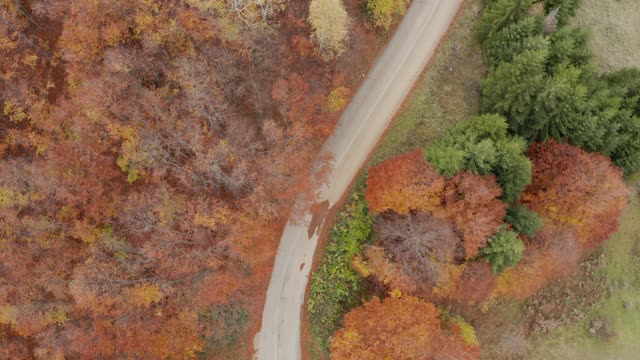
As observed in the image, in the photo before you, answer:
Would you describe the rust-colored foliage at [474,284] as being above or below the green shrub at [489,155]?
below

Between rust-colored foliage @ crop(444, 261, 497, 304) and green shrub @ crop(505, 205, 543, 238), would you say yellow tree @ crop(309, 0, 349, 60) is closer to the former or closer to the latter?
green shrub @ crop(505, 205, 543, 238)

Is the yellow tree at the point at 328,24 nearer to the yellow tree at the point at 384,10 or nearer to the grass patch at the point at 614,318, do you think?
the yellow tree at the point at 384,10

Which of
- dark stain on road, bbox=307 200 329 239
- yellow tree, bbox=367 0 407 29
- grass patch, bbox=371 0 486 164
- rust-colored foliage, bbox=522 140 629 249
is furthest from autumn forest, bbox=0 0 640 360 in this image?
yellow tree, bbox=367 0 407 29

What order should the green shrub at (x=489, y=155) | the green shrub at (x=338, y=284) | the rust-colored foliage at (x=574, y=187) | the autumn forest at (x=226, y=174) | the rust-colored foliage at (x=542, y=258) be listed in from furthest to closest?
the green shrub at (x=338, y=284) < the rust-colored foliage at (x=542, y=258) < the rust-colored foliage at (x=574, y=187) < the autumn forest at (x=226, y=174) < the green shrub at (x=489, y=155)

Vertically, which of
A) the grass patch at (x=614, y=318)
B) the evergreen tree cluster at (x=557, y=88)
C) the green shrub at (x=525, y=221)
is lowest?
the grass patch at (x=614, y=318)

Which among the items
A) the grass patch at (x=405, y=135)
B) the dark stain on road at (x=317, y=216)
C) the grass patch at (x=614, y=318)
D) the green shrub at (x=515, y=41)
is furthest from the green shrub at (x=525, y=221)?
the dark stain on road at (x=317, y=216)

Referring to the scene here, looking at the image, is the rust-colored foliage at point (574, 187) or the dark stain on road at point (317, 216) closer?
the rust-colored foliage at point (574, 187)
